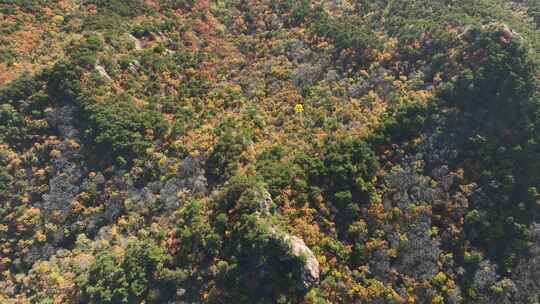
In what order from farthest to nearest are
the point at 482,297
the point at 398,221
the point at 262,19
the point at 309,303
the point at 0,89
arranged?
1. the point at 262,19
2. the point at 0,89
3. the point at 398,221
4. the point at 482,297
5. the point at 309,303

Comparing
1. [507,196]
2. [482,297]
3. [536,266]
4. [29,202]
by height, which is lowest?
[29,202]

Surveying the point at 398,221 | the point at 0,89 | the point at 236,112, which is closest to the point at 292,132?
the point at 236,112

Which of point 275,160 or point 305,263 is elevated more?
point 275,160

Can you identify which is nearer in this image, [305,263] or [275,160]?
[305,263]

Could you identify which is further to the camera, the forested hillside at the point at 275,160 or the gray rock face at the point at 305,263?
the forested hillside at the point at 275,160

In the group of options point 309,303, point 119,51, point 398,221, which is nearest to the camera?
point 309,303

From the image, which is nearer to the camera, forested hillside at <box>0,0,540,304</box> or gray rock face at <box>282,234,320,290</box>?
gray rock face at <box>282,234,320,290</box>

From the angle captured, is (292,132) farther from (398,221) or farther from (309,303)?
(309,303)

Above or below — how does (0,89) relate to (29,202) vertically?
above
